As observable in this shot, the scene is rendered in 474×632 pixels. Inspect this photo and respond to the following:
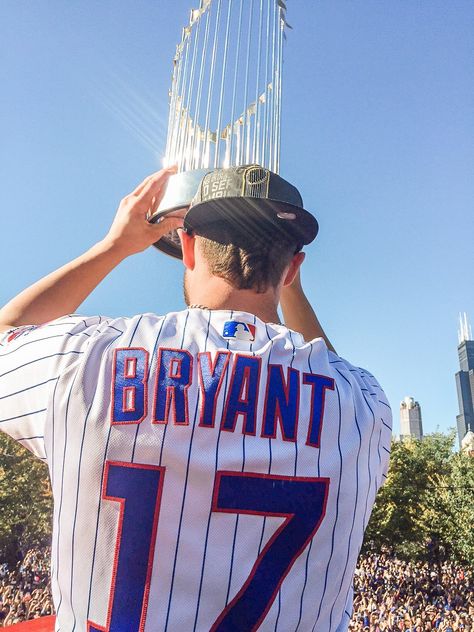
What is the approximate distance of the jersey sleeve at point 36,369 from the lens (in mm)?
1441

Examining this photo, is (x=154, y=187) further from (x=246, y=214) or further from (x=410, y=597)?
(x=410, y=597)

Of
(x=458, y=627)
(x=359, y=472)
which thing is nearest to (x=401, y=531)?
(x=458, y=627)

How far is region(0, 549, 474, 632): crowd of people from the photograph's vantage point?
674 inches

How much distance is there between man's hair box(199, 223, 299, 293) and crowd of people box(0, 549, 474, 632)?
14808 millimetres

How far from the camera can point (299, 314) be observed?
2494 mm

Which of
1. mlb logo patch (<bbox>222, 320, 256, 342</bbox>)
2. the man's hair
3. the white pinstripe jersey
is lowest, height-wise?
the white pinstripe jersey

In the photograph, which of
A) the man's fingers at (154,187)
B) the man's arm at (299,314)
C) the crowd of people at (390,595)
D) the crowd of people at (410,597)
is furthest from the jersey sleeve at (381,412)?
the crowd of people at (410,597)

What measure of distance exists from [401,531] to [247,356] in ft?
123

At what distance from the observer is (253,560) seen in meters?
1.39

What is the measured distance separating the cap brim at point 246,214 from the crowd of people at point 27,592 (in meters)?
10.1

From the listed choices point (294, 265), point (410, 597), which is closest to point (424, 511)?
point (410, 597)

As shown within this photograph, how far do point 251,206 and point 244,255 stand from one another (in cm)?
19

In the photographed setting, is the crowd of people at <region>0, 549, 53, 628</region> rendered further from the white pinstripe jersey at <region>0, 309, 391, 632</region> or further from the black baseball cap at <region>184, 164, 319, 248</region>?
the black baseball cap at <region>184, 164, 319, 248</region>

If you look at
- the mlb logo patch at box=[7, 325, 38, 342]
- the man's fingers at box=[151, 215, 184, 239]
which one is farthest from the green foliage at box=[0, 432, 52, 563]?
the mlb logo patch at box=[7, 325, 38, 342]
